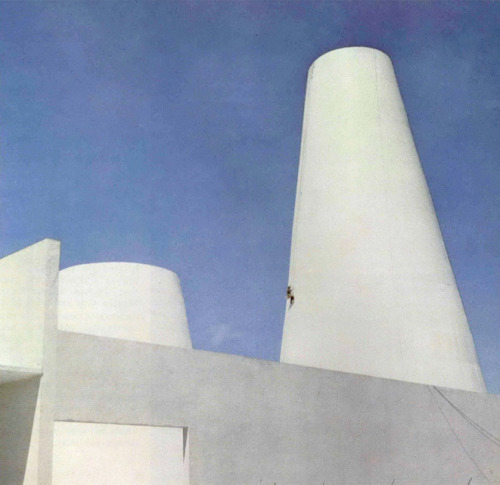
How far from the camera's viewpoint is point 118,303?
1022 centimetres

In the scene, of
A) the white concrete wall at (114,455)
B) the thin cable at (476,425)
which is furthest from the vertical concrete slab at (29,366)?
the thin cable at (476,425)

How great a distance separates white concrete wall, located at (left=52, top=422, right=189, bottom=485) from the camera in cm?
930

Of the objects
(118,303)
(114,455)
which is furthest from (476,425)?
(118,303)

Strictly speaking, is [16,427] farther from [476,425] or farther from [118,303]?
[476,425]

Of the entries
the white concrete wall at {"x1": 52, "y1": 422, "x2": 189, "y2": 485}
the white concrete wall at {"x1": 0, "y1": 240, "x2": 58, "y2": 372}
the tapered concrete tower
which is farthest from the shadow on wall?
the tapered concrete tower

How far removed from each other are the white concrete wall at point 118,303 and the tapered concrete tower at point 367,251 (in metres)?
2.34

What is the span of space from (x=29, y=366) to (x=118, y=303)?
493 cm

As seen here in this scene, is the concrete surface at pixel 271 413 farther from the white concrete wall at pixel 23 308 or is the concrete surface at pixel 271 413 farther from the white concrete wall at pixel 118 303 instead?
the white concrete wall at pixel 118 303

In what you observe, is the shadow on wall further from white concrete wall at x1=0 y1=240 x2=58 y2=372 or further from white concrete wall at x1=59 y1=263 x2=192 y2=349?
white concrete wall at x1=59 y1=263 x2=192 y2=349

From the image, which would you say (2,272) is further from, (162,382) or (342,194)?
(342,194)

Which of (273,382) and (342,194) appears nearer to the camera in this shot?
(273,382)

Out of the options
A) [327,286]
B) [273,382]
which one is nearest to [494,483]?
[327,286]

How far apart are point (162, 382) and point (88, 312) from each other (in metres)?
4.32

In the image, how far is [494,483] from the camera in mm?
10227
